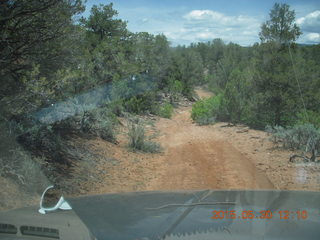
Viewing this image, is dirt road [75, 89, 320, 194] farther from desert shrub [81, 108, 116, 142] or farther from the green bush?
the green bush

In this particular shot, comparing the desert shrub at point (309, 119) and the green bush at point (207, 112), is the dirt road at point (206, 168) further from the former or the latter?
the green bush at point (207, 112)

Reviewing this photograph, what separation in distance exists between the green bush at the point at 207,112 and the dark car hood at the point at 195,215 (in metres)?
17.6

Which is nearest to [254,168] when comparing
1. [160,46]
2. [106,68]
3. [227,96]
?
[106,68]

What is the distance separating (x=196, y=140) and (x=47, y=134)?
699 cm

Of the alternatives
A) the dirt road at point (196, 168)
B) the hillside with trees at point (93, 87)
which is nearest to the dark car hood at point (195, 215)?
the hillside with trees at point (93, 87)

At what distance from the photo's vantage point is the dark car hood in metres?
2.32

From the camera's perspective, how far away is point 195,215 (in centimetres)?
282

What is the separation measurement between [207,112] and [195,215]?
1949cm

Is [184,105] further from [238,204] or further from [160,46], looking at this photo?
[238,204]

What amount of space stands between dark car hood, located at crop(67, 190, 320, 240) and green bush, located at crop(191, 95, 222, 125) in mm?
17569

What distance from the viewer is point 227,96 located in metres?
20.5

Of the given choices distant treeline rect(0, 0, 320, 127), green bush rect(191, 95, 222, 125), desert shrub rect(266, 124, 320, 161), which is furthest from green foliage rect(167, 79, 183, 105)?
desert shrub rect(266, 124, 320, 161)
